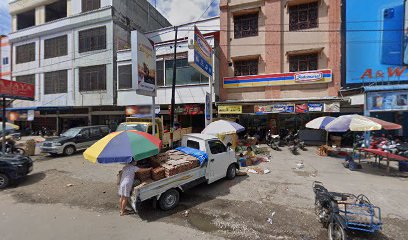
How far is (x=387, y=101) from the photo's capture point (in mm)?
11820

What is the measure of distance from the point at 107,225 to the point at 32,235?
1.55 metres

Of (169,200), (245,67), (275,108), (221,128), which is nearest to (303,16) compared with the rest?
Result: (245,67)

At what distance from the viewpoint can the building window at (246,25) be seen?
16781 mm

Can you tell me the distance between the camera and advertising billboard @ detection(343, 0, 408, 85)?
13000mm

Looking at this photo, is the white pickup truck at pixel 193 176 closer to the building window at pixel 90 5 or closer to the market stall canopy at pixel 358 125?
the market stall canopy at pixel 358 125

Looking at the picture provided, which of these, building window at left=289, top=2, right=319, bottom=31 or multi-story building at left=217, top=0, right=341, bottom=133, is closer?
multi-story building at left=217, top=0, right=341, bottom=133

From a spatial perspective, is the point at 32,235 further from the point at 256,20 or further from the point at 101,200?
the point at 256,20

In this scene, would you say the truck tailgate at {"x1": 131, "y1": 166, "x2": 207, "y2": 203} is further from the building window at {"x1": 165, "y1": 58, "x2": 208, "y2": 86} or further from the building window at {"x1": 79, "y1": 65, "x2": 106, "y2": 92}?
the building window at {"x1": 79, "y1": 65, "x2": 106, "y2": 92}

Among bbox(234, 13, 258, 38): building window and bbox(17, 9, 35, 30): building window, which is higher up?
bbox(17, 9, 35, 30): building window

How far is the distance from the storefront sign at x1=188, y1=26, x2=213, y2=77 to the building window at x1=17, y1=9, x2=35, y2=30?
27155mm

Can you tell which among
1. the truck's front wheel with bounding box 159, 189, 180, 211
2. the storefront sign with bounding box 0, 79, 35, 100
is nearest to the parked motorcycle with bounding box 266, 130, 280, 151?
the truck's front wheel with bounding box 159, 189, 180, 211

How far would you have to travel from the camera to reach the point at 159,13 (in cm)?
2808

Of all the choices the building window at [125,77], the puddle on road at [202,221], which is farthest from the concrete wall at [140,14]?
the puddle on road at [202,221]

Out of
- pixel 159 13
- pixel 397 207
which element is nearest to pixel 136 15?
pixel 159 13
